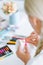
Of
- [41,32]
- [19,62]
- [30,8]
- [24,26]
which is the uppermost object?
[30,8]

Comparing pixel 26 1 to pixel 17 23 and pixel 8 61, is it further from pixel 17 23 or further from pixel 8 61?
pixel 17 23

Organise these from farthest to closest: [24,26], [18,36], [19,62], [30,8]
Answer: [24,26] < [18,36] < [19,62] < [30,8]

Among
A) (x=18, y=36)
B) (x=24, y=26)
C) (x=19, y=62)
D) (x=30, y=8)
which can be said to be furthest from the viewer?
(x=24, y=26)

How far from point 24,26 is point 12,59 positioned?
0.37 m

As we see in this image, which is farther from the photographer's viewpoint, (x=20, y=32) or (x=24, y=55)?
(x=20, y=32)

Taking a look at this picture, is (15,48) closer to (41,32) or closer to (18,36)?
(18,36)

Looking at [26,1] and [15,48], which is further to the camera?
[15,48]

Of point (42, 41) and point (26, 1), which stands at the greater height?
point (26, 1)

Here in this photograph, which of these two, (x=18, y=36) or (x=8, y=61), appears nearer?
(x=8, y=61)

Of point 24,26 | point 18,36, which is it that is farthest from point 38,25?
point 24,26

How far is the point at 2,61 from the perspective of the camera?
39.5 inches

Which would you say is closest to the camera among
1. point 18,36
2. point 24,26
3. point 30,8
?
point 30,8

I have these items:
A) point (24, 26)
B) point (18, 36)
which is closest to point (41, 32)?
point (18, 36)

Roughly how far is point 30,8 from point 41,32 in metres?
0.11
